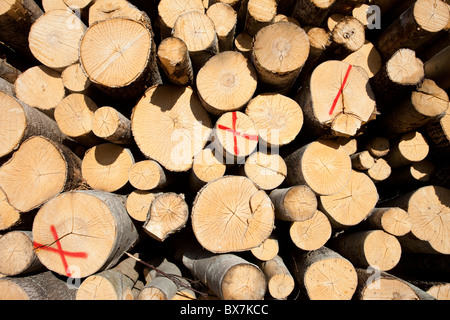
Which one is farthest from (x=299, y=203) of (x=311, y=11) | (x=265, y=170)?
(x=311, y=11)

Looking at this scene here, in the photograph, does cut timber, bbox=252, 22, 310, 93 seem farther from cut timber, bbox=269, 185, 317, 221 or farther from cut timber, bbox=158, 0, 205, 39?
cut timber, bbox=269, 185, 317, 221

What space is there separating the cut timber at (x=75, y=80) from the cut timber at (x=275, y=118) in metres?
1.60

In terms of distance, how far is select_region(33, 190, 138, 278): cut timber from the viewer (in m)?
1.91

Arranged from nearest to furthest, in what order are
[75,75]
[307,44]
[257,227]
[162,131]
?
[257,227], [307,44], [162,131], [75,75]

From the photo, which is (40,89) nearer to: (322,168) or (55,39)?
(55,39)

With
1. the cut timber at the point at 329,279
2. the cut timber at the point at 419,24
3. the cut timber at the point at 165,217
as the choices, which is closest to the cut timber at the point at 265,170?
the cut timber at the point at 165,217

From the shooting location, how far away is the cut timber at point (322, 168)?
7.16 ft

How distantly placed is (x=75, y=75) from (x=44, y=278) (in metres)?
1.87

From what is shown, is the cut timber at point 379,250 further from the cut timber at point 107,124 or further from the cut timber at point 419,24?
the cut timber at point 107,124

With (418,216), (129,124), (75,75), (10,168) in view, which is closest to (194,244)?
(129,124)

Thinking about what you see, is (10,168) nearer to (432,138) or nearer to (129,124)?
(129,124)

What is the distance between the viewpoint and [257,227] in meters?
1.90

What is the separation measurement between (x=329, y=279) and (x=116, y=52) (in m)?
2.57

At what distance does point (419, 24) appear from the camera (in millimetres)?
2447
